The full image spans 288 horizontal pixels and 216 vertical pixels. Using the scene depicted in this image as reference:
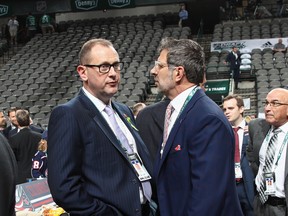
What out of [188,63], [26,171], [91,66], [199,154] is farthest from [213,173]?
[26,171]

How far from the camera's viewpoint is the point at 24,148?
7.27 m

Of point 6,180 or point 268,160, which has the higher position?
point 6,180

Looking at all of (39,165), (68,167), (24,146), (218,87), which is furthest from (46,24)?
(68,167)

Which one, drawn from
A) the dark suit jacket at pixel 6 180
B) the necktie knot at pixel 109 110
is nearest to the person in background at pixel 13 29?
the necktie knot at pixel 109 110

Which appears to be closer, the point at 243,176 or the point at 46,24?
the point at 243,176

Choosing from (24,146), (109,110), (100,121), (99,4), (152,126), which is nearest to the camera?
(100,121)

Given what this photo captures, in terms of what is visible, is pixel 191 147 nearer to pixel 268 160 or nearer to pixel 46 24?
pixel 268 160

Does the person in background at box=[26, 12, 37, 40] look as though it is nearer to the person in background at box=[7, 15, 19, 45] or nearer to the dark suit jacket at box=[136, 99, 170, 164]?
the person in background at box=[7, 15, 19, 45]

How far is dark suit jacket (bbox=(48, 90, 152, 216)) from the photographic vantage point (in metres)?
2.88

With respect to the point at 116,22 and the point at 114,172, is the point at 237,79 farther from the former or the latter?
the point at 114,172

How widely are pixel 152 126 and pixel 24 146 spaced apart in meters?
3.71

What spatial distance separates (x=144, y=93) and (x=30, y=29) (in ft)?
34.8

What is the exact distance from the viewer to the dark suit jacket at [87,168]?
288cm

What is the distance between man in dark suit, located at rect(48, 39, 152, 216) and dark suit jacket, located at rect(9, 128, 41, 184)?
4299 mm
